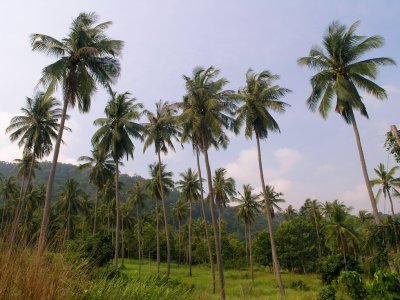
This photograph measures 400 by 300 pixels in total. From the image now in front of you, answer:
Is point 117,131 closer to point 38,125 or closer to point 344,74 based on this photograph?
point 38,125

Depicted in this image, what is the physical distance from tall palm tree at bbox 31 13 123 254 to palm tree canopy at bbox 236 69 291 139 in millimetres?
11290

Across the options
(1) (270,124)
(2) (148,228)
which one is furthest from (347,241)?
(2) (148,228)

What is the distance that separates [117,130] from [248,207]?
26.4 m

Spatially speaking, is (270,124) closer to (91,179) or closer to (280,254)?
(91,179)

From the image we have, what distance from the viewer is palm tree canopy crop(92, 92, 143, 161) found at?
109 feet

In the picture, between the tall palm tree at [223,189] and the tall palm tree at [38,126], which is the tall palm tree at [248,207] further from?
the tall palm tree at [38,126]

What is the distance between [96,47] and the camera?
71.3ft

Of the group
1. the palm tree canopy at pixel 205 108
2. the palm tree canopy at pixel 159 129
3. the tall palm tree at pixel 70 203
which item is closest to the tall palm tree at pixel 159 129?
the palm tree canopy at pixel 159 129

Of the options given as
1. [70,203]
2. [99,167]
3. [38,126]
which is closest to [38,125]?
[38,126]

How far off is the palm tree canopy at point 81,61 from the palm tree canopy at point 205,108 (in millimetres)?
6109

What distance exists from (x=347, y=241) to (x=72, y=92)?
3939cm

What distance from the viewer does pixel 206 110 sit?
2531cm

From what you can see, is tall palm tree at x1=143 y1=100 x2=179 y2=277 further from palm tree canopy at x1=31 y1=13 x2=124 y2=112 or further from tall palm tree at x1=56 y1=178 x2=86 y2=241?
tall palm tree at x1=56 y1=178 x2=86 y2=241

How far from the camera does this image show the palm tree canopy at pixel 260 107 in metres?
27.6
